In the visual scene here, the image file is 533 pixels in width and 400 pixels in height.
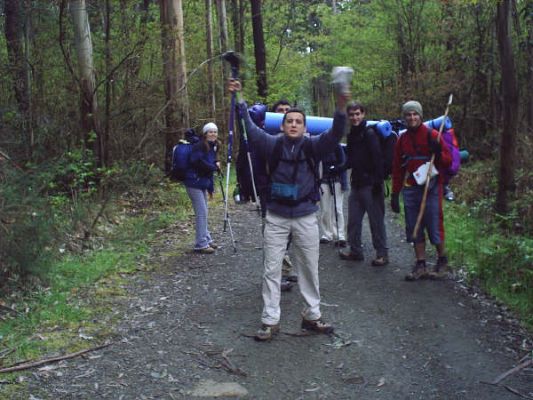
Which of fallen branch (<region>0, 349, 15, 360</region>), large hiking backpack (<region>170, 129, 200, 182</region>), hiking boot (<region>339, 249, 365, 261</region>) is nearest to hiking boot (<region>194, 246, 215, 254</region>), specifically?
large hiking backpack (<region>170, 129, 200, 182</region>)

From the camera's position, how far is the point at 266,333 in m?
5.93

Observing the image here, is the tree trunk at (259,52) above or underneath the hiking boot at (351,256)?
above

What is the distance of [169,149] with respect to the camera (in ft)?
51.2

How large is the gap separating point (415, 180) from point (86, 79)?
742 centimetres

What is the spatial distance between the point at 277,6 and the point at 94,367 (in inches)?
1241

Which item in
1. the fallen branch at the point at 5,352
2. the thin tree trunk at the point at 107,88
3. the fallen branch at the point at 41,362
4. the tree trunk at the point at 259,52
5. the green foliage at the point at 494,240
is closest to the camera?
the fallen branch at the point at 41,362

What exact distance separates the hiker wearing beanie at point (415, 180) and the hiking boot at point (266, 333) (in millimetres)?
2541

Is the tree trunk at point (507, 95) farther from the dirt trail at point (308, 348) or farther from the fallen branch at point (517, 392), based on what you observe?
the fallen branch at point (517, 392)

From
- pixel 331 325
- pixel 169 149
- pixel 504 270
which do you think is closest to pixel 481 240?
pixel 504 270

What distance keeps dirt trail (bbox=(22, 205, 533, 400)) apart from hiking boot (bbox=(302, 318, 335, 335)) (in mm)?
115

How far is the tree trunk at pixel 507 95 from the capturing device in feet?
30.3

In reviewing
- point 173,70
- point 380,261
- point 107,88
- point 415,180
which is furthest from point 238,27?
point 415,180

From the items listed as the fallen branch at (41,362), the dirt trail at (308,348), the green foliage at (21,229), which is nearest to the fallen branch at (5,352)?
the fallen branch at (41,362)

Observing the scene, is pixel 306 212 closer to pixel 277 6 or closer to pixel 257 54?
pixel 257 54
